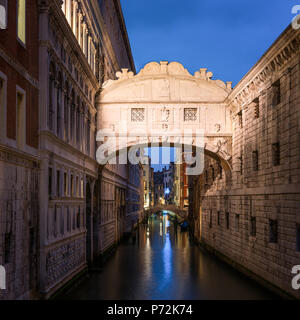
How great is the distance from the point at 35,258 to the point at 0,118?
4.70 m

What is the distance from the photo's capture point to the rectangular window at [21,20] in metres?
12.3

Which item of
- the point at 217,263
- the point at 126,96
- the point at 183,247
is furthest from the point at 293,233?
the point at 183,247

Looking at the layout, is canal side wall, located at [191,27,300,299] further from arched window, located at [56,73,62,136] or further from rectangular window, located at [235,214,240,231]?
arched window, located at [56,73,62,136]

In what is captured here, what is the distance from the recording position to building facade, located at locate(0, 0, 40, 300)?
11.0 metres

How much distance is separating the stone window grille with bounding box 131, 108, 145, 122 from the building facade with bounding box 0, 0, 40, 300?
34.8ft

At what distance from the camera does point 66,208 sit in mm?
17391

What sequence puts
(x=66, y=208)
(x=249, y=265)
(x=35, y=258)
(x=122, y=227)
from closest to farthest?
1. (x=35, y=258)
2. (x=66, y=208)
3. (x=249, y=265)
4. (x=122, y=227)

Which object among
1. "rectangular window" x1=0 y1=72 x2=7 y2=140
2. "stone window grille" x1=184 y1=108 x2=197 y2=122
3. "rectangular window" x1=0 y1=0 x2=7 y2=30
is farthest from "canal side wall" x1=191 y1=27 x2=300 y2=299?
"rectangular window" x1=0 y1=72 x2=7 y2=140

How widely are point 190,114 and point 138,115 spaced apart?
2721 mm

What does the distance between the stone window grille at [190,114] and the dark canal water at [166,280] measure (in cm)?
764

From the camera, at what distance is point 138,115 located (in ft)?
79.5

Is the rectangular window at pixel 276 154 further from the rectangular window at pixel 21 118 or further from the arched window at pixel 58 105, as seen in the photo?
the rectangular window at pixel 21 118

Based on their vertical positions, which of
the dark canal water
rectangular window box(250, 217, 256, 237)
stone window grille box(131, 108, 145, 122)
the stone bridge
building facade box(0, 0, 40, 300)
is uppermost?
stone window grille box(131, 108, 145, 122)
